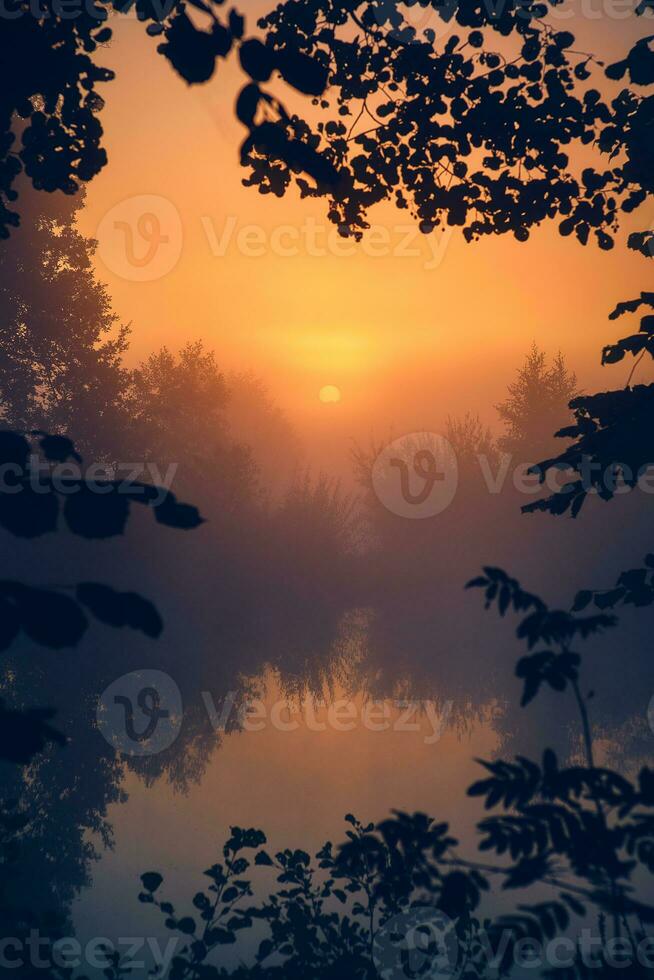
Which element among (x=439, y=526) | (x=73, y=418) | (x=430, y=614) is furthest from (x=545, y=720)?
(x=73, y=418)

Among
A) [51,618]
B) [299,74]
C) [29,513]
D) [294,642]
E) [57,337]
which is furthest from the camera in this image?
[57,337]

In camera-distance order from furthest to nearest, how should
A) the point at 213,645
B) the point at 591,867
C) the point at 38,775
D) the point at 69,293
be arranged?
the point at 69,293 → the point at 213,645 → the point at 38,775 → the point at 591,867

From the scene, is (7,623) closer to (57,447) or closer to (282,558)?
(57,447)

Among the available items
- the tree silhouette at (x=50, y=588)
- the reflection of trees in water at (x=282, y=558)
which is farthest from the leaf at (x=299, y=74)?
the reflection of trees in water at (x=282, y=558)

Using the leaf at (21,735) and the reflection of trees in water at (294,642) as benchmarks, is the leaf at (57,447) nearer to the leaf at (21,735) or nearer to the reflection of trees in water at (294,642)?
the leaf at (21,735)

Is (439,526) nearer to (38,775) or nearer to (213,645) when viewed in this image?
(213,645)

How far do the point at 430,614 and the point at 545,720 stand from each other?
1803 cm

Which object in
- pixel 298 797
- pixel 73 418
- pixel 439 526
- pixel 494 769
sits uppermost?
pixel 73 418

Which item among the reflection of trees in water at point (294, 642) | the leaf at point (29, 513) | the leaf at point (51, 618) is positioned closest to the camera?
the leaf at point (51, 618)

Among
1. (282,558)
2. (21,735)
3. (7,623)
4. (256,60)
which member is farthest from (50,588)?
(282,558)

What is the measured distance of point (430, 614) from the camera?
31422mm

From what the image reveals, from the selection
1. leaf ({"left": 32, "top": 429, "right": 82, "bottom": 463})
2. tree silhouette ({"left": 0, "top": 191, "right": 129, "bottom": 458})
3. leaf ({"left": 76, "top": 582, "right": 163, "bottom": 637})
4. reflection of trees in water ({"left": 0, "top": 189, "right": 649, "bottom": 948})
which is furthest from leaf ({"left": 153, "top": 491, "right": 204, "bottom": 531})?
tree silhouette ({"left": 0, "top": 191, "right": 129, "bottom": 458})

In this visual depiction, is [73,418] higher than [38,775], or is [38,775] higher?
[73,418]

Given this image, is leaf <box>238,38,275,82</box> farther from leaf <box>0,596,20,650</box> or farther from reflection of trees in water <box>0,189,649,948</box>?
reflection of trees in water <box>0,189,649,948</box>
